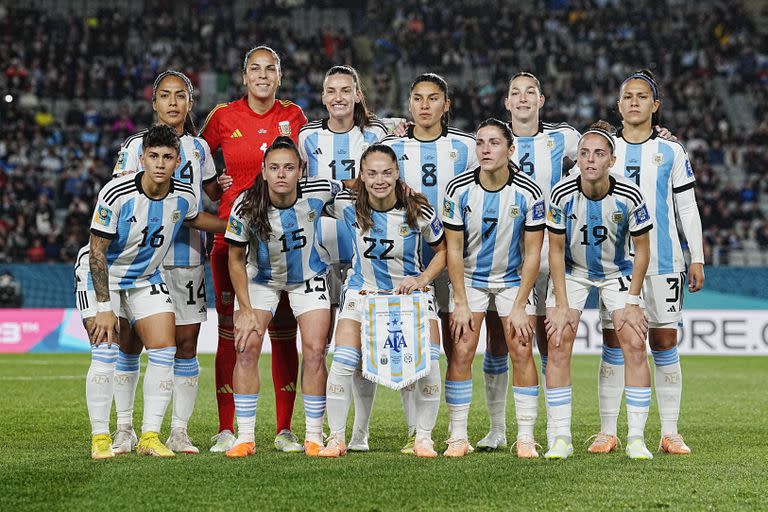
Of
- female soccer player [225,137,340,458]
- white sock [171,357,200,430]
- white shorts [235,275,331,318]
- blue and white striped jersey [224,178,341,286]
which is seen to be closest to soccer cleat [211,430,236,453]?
white sock [171,357,200,430]

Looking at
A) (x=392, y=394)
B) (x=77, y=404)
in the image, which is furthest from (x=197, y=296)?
(x=392, y=394)

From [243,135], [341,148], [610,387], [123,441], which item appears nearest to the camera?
[123,441]

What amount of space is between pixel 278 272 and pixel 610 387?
2.13 meters

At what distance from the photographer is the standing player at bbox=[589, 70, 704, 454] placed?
6.41 meters

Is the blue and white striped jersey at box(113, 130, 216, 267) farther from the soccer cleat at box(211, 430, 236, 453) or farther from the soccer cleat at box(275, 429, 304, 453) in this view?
the soccer cleat at box(275, 429, 304, 453)

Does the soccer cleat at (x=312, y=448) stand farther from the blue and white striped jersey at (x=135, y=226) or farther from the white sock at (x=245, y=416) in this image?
the blue and white striped jersey at (x=135, y=226)

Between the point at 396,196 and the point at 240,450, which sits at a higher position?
the point at 396,196

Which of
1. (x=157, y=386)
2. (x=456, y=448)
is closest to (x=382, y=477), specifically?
(x=456, y=448)

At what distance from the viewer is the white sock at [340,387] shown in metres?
6.17

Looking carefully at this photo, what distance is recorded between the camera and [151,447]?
20.4ft

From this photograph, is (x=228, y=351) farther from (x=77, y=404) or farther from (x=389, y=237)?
(x=77, y=404)

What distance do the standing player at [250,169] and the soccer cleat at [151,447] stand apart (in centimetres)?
60

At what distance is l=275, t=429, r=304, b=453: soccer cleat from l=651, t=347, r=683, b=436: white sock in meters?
2.21

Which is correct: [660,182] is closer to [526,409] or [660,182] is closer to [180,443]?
[526,409]
